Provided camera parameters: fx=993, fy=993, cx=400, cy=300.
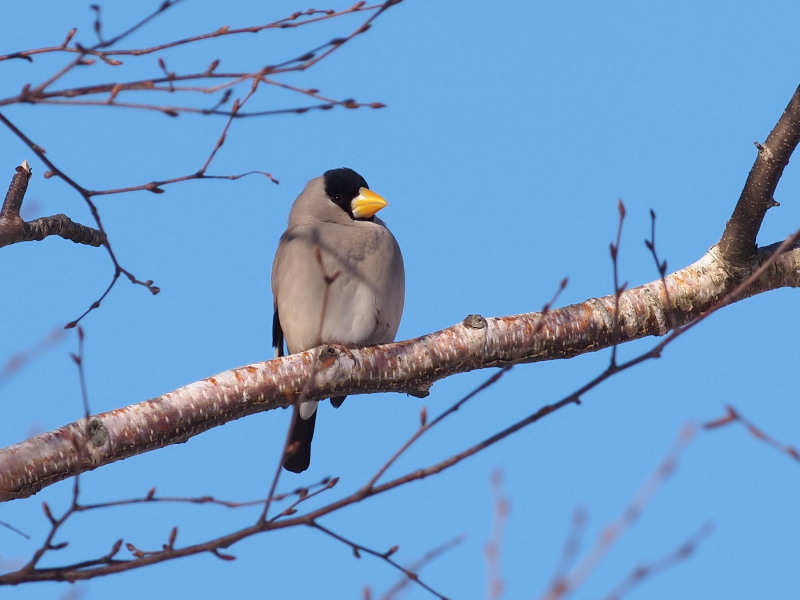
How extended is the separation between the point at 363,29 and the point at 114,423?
74.7 inches

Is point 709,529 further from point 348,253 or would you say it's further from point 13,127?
point 348,253

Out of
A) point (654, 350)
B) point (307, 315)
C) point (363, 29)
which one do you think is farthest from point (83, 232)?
point (654, 350)

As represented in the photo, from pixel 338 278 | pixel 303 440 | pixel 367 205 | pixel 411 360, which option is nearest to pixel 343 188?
pixel 367 205

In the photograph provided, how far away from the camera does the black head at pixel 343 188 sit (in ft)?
19.8

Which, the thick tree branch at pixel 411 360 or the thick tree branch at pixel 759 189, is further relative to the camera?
the thick tree branch at pixel 759 189

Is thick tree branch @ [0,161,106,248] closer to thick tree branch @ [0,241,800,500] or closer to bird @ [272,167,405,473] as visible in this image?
thick tree branch @ [0,241,800,500]

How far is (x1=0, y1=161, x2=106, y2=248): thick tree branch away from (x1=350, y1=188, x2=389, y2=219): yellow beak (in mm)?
1853

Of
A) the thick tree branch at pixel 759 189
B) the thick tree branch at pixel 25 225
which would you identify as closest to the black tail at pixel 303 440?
the thick tree branch at pixel 25 225

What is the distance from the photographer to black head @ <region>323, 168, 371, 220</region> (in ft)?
19.8

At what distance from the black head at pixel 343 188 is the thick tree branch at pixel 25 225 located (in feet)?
6.18

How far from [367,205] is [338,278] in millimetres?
720

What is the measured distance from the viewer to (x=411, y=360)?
175 inches

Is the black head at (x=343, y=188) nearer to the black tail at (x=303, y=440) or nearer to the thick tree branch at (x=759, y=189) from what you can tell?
the black tail at (x=303, y=440)

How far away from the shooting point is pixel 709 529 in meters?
1.94
